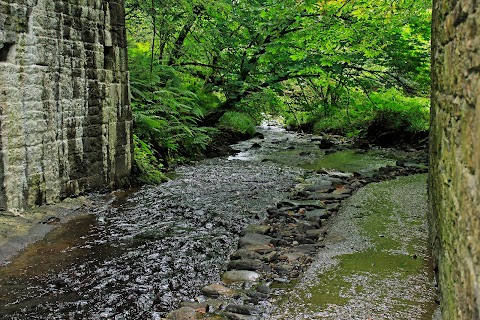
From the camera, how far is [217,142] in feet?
49.8

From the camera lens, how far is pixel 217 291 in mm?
4312

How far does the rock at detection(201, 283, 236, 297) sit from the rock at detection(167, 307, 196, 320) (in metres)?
0.38

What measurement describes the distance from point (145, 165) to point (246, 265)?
556 cm

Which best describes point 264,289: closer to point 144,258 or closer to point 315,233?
point 144,258

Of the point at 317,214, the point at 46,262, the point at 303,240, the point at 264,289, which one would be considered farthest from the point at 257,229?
the point at 46,262

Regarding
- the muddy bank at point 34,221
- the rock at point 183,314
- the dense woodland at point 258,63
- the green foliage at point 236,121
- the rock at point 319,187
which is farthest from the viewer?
the green foliage at point 236,121

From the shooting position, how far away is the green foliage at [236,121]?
53.2 ft

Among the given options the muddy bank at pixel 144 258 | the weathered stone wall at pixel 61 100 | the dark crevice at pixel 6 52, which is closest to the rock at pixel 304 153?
the muddy bank at pixel 144 258

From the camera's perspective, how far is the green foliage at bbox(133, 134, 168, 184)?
9.55 m

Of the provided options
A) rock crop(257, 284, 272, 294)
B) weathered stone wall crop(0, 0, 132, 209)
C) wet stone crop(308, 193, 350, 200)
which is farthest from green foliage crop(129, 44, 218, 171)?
rock crop(257, 284, 272, 294)

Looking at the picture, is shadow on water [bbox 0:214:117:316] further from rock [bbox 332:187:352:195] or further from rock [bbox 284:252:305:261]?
rock [bbox 332:187:352:195]

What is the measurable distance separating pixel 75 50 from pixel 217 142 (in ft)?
25.8

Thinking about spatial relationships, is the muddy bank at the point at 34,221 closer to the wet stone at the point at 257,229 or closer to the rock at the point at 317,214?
the wet stone at the point at 257,229

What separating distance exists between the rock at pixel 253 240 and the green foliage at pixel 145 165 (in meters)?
4.05
